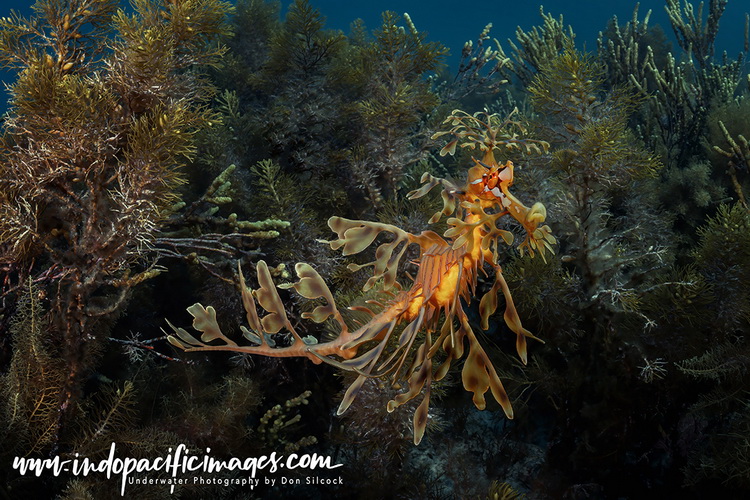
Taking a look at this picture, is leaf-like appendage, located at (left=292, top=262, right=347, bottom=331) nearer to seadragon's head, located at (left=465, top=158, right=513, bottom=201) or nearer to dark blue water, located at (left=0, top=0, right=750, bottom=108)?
seadragon's head, located at (left=465, top=158, right=513, bottom=201)

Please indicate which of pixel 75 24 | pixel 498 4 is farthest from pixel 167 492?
pixel 498 4

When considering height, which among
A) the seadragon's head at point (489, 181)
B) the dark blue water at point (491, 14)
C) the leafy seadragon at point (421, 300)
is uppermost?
the dark blue water at point (491, 14)

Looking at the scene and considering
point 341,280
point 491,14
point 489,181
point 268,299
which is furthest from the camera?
point 491,14

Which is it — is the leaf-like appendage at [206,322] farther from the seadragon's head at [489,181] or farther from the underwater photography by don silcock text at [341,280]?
the seadragon's head at [489,181]

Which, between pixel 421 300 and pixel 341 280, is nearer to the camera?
pixel 421 300

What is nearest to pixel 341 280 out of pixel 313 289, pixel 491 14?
pixel 313 289

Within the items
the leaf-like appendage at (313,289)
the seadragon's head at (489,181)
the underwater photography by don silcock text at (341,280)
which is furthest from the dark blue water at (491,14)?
the leaf-like appendage at (313,289)

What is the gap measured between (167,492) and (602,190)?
2689 mm

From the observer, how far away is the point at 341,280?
100.0 inches

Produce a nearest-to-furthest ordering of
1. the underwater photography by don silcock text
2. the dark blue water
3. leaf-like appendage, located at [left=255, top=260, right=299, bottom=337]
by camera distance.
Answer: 1. leaf-like appendage, located at [left=255, top=260, right=299, bottom=337]
2. the underwater photography by don silcock text
3. the dark blue water

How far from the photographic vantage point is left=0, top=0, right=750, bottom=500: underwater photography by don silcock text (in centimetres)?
173

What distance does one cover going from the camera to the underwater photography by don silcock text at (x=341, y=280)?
1.73 meters

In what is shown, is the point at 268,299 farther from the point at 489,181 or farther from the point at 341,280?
the point at 341,280

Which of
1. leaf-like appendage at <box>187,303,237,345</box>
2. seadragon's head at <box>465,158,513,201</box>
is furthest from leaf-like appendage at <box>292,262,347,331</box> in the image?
seadragon's head at <box>465,158,513,201</box>
